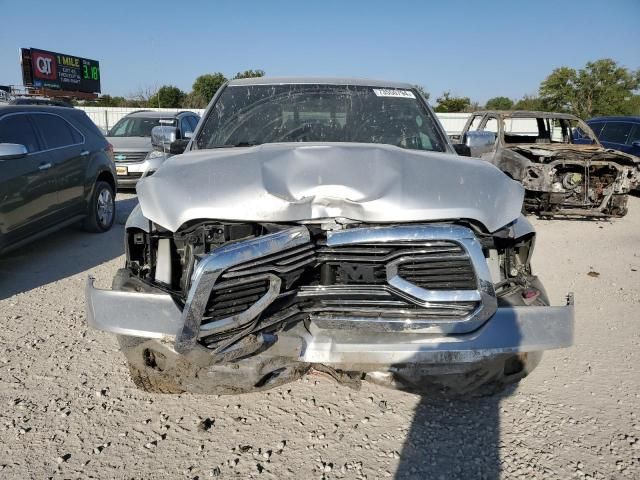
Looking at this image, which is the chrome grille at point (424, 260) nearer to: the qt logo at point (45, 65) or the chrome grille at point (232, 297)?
the chrome grille at point (232, 297)

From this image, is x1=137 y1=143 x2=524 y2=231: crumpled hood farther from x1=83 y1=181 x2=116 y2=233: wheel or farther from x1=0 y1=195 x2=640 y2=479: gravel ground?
x1=83 y1=181 x2=116 y2=233: wheel

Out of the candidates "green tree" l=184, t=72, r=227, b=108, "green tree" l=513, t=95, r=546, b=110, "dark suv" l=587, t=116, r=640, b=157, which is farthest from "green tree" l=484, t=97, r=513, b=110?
"dark suv" l=587, t=116, r=640, b=157

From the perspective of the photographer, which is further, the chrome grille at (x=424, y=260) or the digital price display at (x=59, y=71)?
the digital price display at (x=59, y=71)

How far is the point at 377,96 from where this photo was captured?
3744mm

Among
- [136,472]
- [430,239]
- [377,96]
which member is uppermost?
[377,96]

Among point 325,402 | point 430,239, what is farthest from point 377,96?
point 325,402

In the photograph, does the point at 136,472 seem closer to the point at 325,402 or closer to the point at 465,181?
the point at 325,402

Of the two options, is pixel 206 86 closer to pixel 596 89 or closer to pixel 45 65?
pixel 45 65

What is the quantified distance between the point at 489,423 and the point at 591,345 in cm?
151

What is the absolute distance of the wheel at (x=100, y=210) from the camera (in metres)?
6.66

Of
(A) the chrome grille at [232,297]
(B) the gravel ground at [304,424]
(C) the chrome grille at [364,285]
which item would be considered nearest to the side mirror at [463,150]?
(B) the gravel ground at [304,424]

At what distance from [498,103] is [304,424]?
47.6m

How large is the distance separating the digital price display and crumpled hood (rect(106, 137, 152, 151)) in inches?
1128

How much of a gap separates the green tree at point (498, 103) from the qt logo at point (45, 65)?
3547 cm
